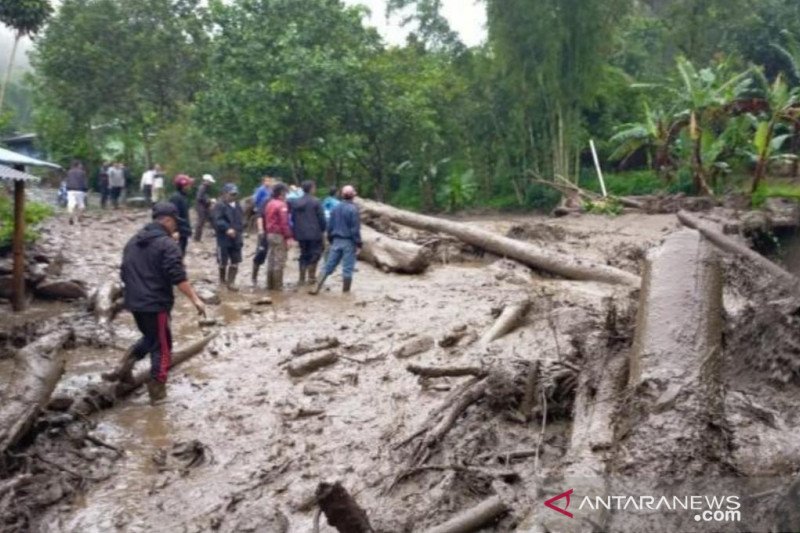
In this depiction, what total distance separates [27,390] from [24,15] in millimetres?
17627

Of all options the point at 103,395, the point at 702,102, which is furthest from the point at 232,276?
the point at 702,102

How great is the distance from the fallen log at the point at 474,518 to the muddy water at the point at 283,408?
1.60ft

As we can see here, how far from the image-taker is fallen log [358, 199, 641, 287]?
38.6 ft

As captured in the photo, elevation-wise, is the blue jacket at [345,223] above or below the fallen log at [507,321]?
above

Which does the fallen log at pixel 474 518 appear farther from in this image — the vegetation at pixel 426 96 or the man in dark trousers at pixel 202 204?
the vegetation at pixel 426 96


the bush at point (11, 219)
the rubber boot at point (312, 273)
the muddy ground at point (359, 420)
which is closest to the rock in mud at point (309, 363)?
the muddy ground at point (359, 420)

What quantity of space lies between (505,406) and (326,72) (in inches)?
673

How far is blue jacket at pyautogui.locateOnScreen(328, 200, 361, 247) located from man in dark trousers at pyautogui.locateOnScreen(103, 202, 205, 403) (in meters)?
4.80

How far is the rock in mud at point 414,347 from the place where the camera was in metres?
8.03

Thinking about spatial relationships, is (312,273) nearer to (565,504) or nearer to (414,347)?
(414,347)

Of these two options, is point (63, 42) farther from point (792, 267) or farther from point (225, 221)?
point (792, 267)

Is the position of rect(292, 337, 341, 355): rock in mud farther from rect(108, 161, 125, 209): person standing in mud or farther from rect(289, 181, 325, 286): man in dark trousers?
rect(108, 161, 125, 209): person standing in mud

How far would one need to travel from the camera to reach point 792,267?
16.9 m

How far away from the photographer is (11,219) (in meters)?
12.3
